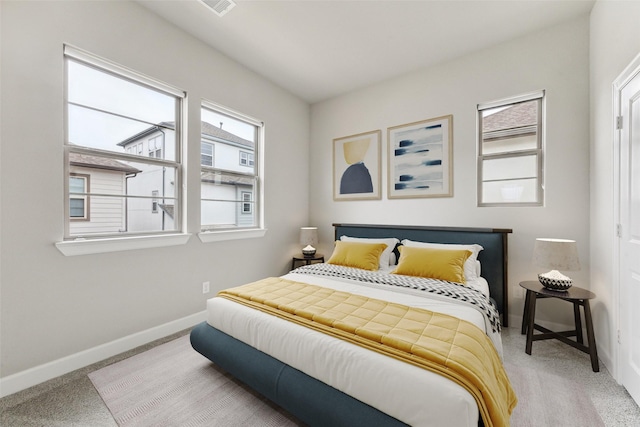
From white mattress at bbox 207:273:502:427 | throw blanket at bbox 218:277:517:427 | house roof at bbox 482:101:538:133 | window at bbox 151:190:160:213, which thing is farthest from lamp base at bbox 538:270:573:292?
window at bbox 151:190:160:213

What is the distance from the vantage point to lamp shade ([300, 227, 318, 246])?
3867 mm

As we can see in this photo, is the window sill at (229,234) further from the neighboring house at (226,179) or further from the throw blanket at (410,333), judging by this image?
the throw blanket at (410,333)

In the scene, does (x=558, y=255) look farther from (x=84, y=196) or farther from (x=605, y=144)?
(x=84, y=196)

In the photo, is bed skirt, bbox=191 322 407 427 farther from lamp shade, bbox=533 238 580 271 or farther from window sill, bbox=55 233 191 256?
lamp shade, bbox=533 238 580 271

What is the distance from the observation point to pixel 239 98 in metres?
3.22

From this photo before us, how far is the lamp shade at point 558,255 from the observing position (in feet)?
6.96

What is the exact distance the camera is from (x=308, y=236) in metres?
3.87

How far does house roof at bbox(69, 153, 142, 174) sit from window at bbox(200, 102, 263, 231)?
71cm

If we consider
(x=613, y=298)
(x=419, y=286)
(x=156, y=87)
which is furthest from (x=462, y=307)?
(x=156, y=87)

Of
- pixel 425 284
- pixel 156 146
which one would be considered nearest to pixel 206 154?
pixel 156 146

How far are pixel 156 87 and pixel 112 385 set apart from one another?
8.28ft

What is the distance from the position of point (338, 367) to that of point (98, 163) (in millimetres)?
2440

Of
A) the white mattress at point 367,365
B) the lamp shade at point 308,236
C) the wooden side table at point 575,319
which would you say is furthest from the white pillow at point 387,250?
the wooden side table at point 575,319

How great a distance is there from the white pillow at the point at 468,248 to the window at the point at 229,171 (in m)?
2.06
